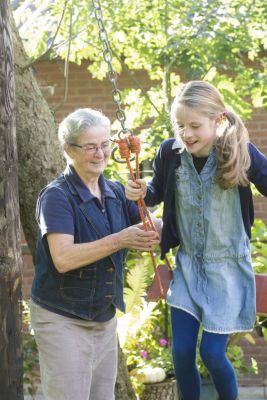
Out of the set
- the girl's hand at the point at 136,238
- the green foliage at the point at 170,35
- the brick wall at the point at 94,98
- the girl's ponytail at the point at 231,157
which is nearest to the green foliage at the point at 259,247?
the green foliage at the point at 170,35

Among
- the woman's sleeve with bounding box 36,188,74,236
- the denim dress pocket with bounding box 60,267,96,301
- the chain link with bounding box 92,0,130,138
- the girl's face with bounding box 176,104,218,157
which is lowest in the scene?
the denim dress pocket with bounding box 60,267,96,301

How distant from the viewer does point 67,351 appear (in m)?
4.33

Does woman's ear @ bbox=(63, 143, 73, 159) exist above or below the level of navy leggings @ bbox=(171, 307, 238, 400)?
above

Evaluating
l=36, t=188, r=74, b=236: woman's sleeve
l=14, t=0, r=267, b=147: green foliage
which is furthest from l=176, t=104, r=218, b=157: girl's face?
l=14, t=0, r=267, b=147: green foliage

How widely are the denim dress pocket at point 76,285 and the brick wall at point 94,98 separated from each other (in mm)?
5220

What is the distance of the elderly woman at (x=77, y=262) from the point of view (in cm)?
428

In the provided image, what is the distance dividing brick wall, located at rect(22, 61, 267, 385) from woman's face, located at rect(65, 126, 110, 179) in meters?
5.20

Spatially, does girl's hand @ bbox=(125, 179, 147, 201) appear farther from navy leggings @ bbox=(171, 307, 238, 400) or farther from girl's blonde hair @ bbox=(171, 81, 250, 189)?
navy leggings @ bbox=(171, 307, 238, 400)

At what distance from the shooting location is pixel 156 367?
6922 mm

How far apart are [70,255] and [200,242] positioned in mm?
745

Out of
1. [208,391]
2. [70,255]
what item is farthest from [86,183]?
[208,391]

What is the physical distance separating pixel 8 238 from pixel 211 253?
3.24 feet

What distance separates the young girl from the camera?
453 cm

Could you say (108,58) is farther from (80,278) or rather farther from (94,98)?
(94,98)
